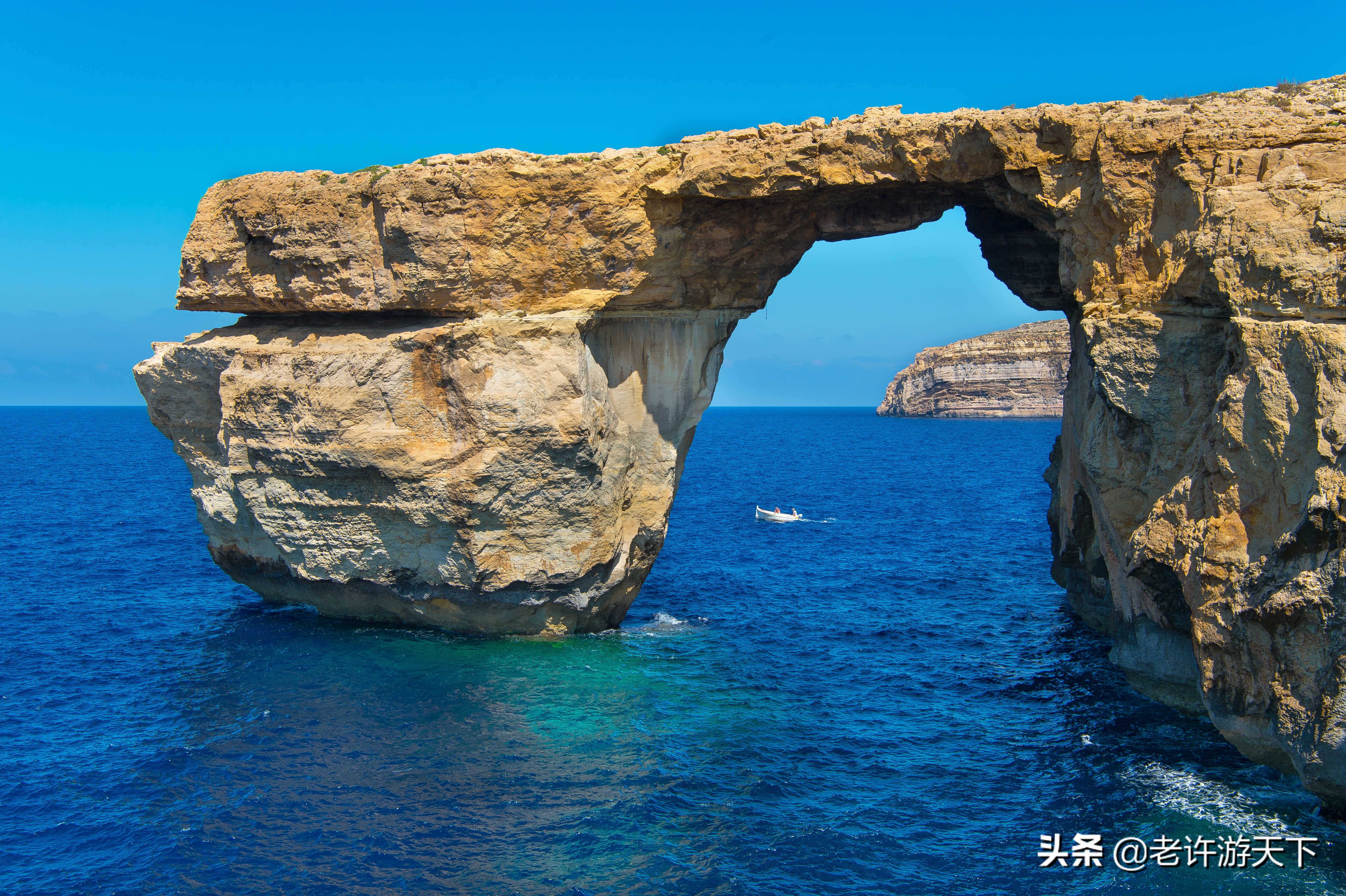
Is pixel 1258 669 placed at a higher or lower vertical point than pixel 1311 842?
higher

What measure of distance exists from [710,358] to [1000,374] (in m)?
114

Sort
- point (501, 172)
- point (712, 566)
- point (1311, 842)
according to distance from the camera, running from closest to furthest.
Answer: point (1311, 842) → point (501, 172) → point (712, 566)

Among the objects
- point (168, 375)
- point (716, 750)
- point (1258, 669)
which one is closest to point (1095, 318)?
point (1258, 669)

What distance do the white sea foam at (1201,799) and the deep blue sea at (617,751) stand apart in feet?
0.19

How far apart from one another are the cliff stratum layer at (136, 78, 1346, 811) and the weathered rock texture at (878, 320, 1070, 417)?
10483 centimetres

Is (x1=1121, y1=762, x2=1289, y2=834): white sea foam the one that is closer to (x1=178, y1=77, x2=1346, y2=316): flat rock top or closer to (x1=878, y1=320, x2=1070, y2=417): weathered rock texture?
(x1=178, y1=77, x2=1346, y2=316): flat rock top

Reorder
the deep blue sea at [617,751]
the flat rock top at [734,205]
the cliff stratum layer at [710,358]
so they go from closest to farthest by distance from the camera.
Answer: the deep blue sea at [617,751] → the cliff stratum layer at [710,358] → the flat rock top at [734,205]

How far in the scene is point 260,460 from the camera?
24562 mm

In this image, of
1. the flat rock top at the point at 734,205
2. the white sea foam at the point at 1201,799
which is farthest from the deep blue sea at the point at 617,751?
the flat rock top at the point at 734,205

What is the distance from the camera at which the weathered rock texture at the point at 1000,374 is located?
415 feet

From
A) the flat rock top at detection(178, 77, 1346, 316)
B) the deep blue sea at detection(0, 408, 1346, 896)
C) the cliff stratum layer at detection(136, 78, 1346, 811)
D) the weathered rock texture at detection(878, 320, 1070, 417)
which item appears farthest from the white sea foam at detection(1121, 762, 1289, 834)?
the weathered rock texture at detection(878, 320, 1070, 417)

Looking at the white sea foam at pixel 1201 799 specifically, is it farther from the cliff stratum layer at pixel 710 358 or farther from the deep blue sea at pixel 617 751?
the cliff stratum layer at pixel 710 358

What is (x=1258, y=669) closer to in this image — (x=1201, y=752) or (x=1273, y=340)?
(x=1201, y=752)

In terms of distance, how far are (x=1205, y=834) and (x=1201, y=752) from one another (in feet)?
11.3
